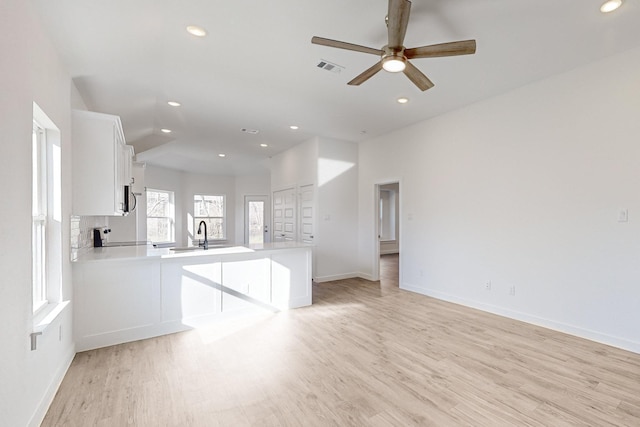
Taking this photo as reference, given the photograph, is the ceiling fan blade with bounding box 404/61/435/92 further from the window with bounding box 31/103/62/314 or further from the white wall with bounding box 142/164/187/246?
the white wall with bounding box 142/164/187/246

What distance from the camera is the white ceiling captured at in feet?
7.27

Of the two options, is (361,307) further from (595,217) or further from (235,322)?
(595,217)

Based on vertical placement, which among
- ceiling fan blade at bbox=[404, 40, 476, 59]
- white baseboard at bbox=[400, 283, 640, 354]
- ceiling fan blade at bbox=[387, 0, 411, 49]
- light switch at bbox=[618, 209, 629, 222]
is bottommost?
white baseboard at bbox=[400, 283, 640, 354]

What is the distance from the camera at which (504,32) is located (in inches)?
99.0

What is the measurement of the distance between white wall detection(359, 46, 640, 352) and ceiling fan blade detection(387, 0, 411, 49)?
2.44m

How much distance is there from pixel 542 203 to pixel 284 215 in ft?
16.3

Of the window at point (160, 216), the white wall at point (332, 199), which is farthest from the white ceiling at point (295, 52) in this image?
the window at point (160, 216)

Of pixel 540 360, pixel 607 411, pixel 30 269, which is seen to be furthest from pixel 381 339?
pixel 30 269

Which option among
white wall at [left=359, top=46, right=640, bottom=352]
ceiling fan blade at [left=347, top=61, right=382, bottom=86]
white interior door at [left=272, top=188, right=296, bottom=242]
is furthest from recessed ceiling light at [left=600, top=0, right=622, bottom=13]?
white interior door at [left=272, top=188, right=296, bottom=242]

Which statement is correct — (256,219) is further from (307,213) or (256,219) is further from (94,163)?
(94,163)

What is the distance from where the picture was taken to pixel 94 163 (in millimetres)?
2922

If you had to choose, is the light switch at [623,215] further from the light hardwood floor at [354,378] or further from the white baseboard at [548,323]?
the light hardwood floor at [354,378]

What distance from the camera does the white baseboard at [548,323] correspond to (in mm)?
2863

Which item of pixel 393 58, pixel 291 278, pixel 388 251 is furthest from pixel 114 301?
pixel 388 251
